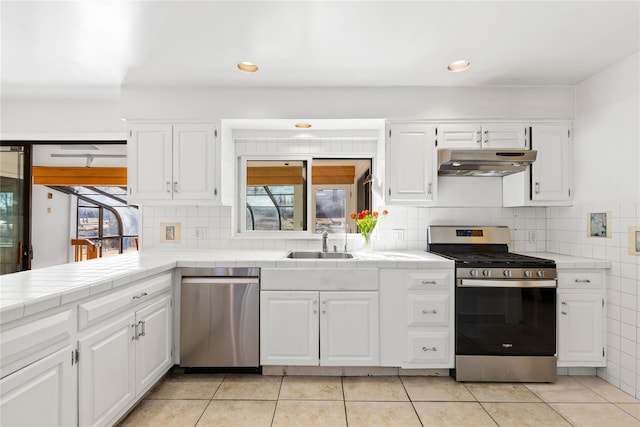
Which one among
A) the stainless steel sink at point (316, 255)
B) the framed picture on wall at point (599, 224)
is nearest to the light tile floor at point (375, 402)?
the stainless steel sink at point (316, 255)

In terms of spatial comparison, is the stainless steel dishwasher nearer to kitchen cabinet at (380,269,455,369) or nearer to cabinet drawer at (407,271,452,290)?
kitchen cabinet at (380,269,455,369)

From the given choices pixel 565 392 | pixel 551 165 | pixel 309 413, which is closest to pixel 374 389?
pixel 309 413

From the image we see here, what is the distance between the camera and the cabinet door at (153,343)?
1.98 m

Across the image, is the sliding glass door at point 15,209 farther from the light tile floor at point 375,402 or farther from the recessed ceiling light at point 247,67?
the recessed ceiling light at point 247,67

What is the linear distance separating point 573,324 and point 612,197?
96 cm

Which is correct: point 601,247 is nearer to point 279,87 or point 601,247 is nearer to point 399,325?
point 399,325

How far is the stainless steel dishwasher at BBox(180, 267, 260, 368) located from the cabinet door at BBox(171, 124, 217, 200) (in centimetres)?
74

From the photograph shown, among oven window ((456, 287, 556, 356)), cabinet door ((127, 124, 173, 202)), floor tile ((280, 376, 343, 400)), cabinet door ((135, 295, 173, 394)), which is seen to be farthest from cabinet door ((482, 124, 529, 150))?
cabinet door ((135, 295, 173, 394))

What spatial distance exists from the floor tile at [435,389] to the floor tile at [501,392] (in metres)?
0.07

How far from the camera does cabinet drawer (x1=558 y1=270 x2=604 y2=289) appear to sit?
7.84 ft

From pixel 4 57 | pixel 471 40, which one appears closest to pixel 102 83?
pixel 4 57

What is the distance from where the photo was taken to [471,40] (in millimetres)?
2023

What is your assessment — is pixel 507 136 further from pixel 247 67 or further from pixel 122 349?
pixel 122 349

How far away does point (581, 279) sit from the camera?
2.39m
